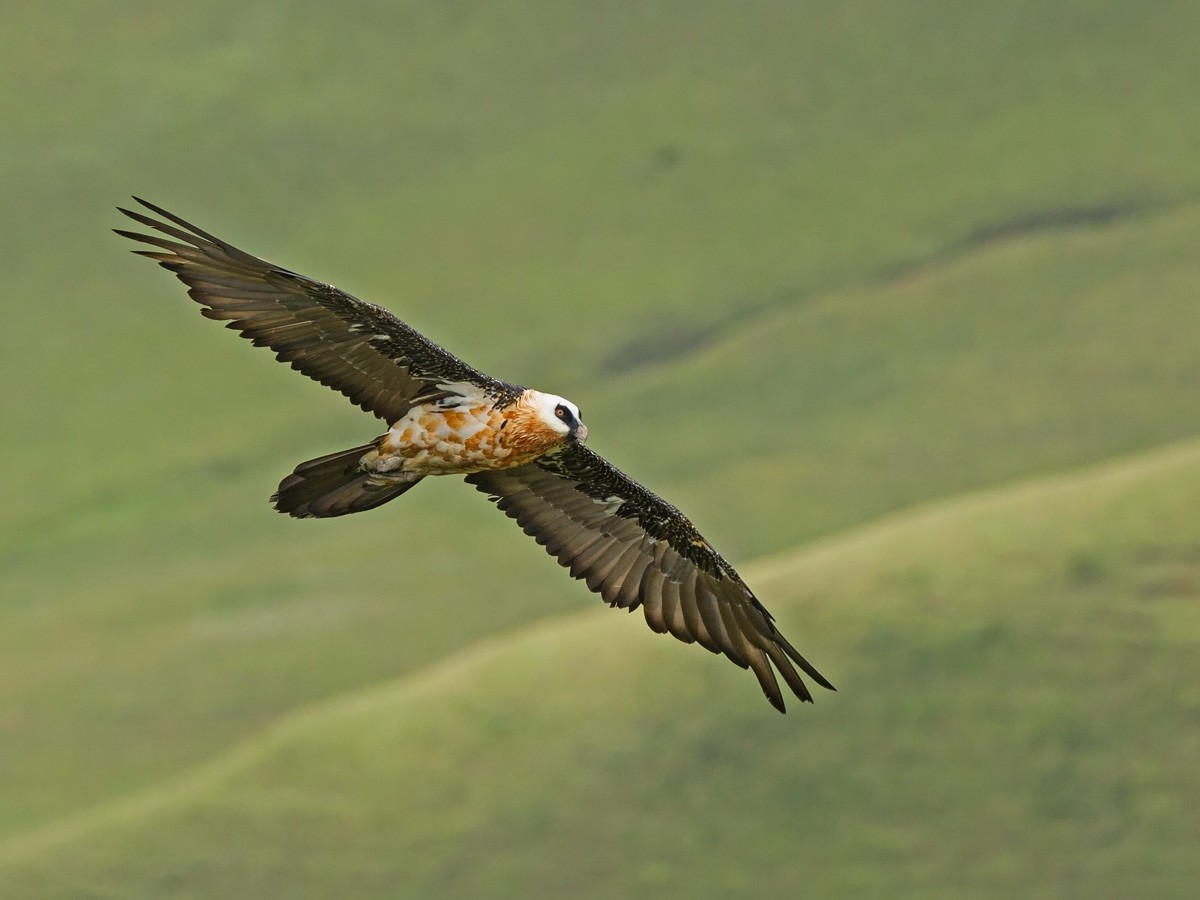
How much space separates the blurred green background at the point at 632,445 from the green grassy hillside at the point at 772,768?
8cm

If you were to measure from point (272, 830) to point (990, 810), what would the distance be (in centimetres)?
1072

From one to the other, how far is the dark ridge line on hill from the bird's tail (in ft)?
130

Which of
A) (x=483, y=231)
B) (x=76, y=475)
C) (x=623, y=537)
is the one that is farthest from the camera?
(x=483, y=231)

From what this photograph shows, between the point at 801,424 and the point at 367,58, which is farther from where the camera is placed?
the point at 367,58

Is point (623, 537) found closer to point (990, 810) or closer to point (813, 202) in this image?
point (990, 810)

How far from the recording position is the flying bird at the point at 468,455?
1645cm

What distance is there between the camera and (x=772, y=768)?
39.0 metres

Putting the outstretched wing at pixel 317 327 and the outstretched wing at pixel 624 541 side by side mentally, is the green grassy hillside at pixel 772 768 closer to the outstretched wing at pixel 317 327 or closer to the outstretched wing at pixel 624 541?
the outstretched wing at pixel 624 541

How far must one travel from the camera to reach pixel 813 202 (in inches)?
2431

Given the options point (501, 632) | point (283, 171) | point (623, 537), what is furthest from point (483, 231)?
point (623, 537)

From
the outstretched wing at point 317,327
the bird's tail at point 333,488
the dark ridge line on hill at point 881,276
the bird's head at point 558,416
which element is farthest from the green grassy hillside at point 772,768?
the bird's tail at point 333,488

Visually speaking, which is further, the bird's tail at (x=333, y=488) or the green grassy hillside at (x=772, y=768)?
the green grassy hillside at (x=772, y=768)

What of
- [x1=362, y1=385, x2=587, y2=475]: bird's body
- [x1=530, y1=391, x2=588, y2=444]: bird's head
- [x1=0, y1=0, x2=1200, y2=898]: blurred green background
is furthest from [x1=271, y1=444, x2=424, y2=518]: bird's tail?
[x1=0, y1=0, x2=1200, y2=898]: blurred green background

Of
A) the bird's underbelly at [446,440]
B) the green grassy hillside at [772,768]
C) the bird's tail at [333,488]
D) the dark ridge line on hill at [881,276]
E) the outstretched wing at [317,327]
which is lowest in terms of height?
the bird's tail at [333,488]
